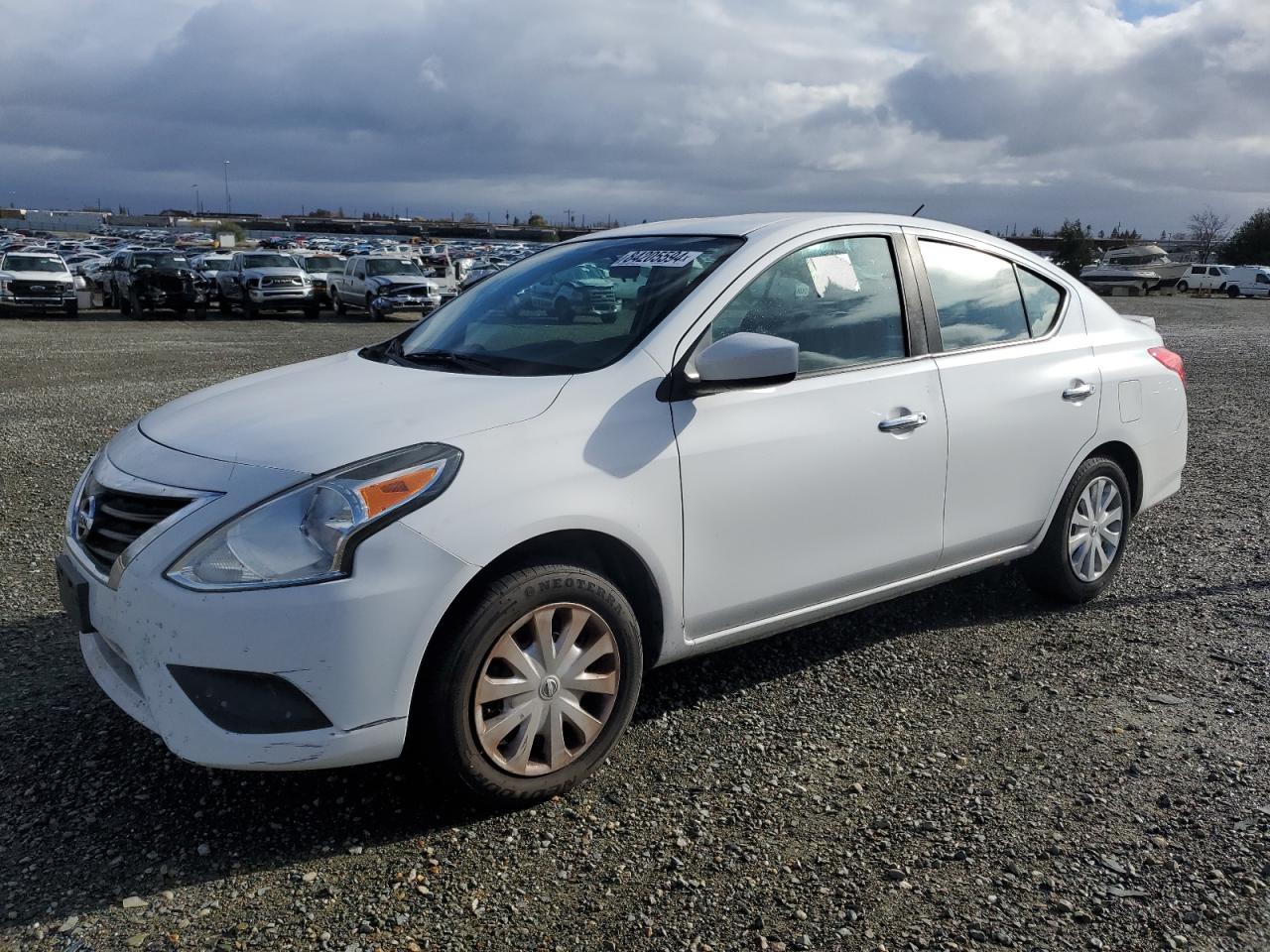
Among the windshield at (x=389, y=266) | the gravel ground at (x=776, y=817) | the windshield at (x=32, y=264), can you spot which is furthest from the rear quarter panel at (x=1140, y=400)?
the windshield at (x=32, y=264)

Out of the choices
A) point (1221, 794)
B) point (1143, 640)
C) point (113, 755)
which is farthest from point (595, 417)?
point (1143, 640)

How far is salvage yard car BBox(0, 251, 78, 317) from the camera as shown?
2616 cm

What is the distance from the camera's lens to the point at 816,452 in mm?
3529

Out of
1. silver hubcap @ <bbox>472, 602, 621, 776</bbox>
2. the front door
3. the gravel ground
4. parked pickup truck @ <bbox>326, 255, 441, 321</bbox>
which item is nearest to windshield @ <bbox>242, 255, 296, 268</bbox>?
parked pickup truck @ <bbox>326, 255, 441, 321</bbox>

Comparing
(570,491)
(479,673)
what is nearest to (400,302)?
(570,491)

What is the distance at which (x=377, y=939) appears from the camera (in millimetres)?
2535

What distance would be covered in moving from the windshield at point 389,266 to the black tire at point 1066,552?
25.4m

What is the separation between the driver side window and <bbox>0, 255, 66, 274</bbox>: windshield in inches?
1111

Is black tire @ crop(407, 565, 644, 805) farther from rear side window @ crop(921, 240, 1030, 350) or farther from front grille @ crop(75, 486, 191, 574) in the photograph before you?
rear side window @ crop(921, 240, 1030, 350)

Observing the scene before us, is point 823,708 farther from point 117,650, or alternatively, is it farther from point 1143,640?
point 117,650

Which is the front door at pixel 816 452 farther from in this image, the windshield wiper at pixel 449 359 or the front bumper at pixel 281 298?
the front bumper at pixel 281 298

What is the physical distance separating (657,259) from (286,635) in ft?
6.25

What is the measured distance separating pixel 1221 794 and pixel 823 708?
1.27 meters

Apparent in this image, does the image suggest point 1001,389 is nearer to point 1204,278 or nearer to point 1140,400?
point 1140,400
